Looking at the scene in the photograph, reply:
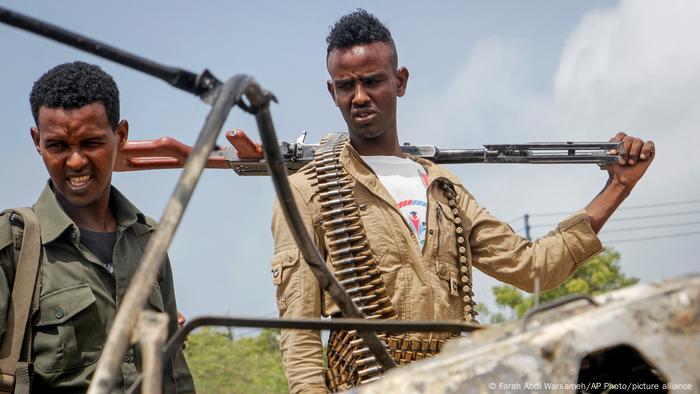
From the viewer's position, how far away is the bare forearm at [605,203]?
16.8 ft

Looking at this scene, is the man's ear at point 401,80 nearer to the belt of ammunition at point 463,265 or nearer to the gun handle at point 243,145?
the belt of ammunition at point 463,265

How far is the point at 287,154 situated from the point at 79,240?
2.52 m

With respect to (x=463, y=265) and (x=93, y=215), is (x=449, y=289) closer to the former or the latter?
(x=463, y=265)

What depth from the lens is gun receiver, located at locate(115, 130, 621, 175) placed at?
6.48m

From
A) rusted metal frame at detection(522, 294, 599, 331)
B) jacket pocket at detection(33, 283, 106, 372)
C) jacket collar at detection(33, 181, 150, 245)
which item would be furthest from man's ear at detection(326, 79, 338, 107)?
rusted metal frame at detection(522, 294, 599, 331)

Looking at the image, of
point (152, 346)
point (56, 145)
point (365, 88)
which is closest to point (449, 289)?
point (365, 88)

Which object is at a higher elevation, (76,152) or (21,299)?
(76,152)

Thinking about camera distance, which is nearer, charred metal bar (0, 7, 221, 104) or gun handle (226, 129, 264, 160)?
charred metal bar (0, 7, 221, 104)

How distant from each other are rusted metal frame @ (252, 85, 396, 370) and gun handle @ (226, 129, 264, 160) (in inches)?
154

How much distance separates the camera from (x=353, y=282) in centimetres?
453

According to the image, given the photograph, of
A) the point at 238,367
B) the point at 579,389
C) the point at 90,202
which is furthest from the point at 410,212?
the point at 238,367

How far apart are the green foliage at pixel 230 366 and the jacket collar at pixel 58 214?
4892 millimetres

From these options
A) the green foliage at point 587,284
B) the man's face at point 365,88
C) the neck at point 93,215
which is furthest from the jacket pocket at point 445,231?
the green foliage at point 587,284

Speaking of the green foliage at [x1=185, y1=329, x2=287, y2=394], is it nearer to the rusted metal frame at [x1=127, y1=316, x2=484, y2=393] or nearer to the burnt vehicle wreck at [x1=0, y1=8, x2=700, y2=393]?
the rusted metal frame at [x1=127, y1=316, x2=484, y2=393]
